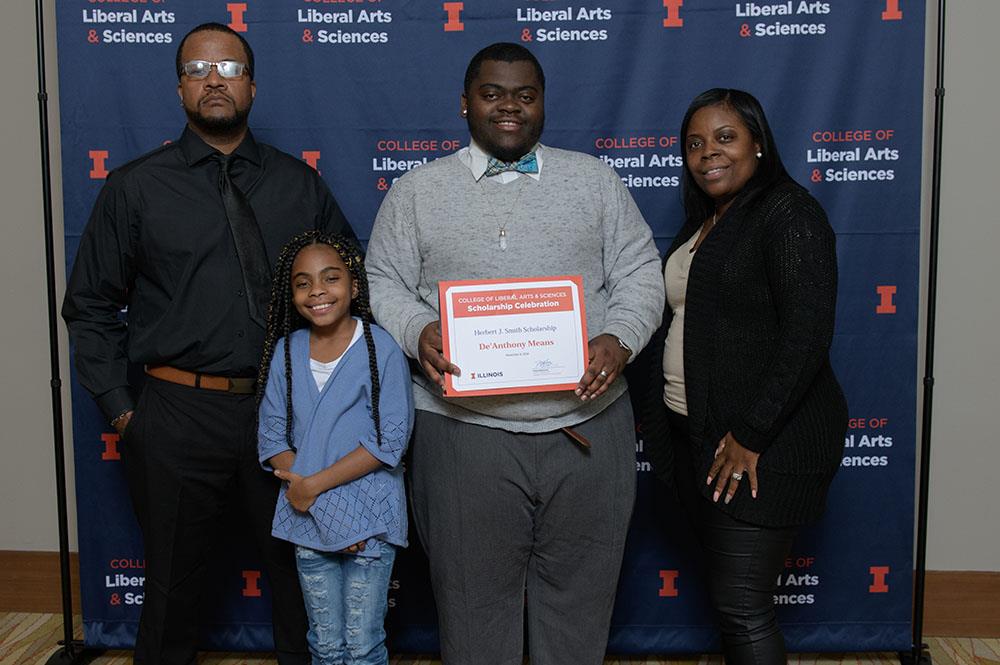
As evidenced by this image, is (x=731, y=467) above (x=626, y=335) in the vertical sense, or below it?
below

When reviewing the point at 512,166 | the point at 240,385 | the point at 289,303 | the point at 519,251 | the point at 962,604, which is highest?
the point at 512,166

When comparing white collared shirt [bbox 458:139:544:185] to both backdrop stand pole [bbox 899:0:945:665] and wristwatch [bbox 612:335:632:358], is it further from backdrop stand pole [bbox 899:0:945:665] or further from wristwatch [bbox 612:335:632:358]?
backdrop stand pole [bbox 899:0:945:665]

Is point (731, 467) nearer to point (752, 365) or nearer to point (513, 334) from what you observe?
point (752, 365)

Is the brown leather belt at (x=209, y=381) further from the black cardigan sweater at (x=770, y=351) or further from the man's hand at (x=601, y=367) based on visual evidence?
the black cardigan sweater at (x=770, y=351)

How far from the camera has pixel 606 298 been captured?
209 centimetres

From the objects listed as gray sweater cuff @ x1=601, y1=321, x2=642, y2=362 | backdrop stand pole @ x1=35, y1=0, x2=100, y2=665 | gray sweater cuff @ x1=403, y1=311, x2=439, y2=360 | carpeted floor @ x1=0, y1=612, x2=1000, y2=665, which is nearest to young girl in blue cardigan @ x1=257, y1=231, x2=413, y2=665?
gray sweater cuff @ x1=403, y1=311, x2=439, y2=360

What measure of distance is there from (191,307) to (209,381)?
190 millimetres

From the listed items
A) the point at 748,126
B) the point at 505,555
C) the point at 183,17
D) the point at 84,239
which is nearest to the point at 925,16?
the point at 748,126

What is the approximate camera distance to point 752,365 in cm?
192

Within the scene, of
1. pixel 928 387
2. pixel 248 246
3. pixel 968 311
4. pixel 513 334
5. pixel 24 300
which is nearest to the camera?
pixel 513 334

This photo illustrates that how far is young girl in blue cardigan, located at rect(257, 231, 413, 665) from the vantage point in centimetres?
202

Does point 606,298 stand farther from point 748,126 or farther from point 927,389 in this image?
point 927,389

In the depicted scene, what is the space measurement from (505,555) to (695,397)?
22.1 inches
